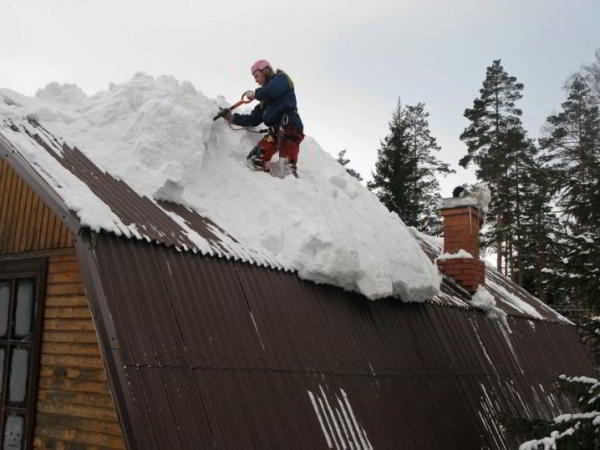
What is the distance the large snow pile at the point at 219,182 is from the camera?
6.55 metres

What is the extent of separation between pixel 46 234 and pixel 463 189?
8.88 meters

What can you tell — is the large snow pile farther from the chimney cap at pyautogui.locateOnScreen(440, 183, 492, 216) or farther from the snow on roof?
Result: the chimney cap at pyautogui.locateOnScreen(440, 183, 492, 216)

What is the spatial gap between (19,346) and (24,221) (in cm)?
111

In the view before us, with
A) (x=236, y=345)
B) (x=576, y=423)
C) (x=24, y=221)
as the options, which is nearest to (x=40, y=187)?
(x=24, y=221)

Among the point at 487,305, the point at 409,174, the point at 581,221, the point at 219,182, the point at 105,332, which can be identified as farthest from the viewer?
the point at 409,174

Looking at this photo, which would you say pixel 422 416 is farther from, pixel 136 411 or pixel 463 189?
pixel 463 189

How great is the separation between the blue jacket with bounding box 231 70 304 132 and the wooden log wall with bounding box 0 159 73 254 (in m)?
3.27

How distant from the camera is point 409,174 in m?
30.6

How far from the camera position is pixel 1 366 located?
5.60 meters

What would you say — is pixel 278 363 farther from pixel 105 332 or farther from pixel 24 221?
pixel 24 221

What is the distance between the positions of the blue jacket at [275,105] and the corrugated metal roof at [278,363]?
2637 millimetres

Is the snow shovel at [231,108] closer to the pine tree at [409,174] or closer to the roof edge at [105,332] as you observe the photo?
the roof edge at [105,332]

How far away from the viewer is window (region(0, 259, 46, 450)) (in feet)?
17.3

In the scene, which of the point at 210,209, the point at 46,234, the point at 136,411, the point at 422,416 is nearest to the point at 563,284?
the point at 422,416
